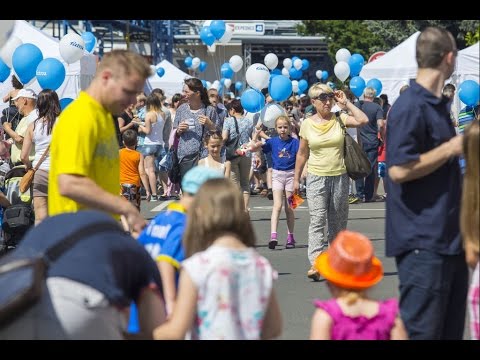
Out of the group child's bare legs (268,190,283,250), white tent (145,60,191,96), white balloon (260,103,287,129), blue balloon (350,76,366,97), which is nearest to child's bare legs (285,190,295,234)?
child's bare legs (268,190,283,250)

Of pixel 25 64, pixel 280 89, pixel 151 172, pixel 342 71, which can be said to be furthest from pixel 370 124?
pixel 342 71

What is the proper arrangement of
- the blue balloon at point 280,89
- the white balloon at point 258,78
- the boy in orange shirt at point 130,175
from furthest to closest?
the white balloon at point 258,78 < the blue balloon at point 280,89 < the boy in orange shirt at point 130,175

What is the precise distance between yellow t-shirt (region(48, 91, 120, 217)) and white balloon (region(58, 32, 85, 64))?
479 inches

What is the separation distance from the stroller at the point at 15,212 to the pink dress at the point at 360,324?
7070 millimetres

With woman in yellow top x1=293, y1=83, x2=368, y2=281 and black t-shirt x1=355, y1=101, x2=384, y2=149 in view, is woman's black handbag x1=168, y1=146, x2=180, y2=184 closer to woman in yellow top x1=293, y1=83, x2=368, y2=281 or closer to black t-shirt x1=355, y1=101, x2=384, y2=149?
woman in yellow top x1=293, y1=83, x2=368, y2=281

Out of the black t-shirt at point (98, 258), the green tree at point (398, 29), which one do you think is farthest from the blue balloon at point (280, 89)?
the green tree at point (398, 29)

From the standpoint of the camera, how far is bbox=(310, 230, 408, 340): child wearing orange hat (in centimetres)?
420

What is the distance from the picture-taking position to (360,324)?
13.8 ft

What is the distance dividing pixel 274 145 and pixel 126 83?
7.31m

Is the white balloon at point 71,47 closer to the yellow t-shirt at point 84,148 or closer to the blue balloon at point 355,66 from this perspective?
the blue balloon at point 355,66

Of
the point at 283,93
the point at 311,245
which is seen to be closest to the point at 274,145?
the point at 311,245

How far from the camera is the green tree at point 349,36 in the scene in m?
54.0

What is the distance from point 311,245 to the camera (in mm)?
9719

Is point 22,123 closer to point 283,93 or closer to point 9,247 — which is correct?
point 9,247
